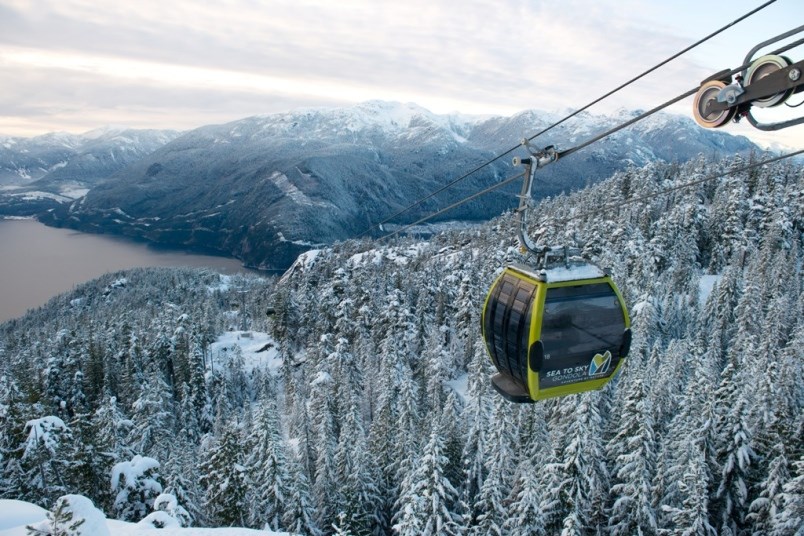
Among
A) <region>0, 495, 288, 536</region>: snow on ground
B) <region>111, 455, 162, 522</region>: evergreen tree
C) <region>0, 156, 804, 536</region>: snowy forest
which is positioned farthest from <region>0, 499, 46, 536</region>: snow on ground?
<region>111, 455, 162, 522</region>: evergreen tree

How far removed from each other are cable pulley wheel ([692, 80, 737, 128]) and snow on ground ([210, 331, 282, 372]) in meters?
73.5

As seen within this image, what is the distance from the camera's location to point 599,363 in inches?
394

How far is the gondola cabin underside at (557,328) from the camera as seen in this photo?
923 cm

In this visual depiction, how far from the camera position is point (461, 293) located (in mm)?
62094

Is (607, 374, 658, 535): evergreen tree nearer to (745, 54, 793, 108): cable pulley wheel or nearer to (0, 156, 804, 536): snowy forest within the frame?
(0, 156, 804, 536): snowy forest

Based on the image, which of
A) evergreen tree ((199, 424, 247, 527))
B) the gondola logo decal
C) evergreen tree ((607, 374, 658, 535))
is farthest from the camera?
evergreen tree ((199, 424, 247, 527))

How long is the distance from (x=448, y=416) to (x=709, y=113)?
3625 cm

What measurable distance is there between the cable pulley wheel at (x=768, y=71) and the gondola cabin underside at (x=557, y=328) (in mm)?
4772

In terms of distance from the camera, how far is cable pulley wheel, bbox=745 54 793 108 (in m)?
4.70

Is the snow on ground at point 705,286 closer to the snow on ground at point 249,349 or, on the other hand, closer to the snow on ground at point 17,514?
the snow on ground at point 249,349

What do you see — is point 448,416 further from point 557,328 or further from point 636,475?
point 557,328

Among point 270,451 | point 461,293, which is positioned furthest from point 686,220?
point 270,451

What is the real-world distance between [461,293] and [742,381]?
3240 centimetres

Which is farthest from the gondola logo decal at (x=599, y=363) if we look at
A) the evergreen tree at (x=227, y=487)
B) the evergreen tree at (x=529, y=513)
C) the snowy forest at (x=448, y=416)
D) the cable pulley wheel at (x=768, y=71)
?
the evergreen tree at (x=227, y=487)
